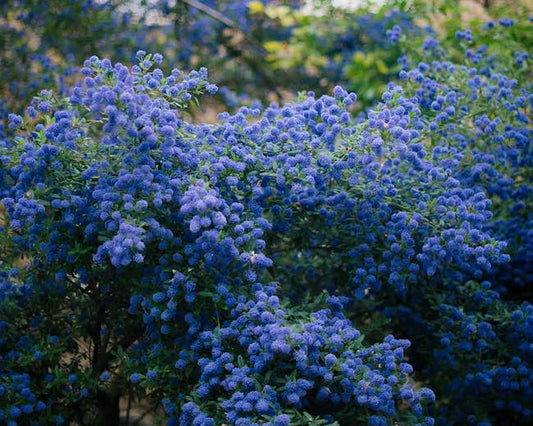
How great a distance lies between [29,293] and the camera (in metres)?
3.07

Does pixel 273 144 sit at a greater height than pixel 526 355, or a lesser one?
greater

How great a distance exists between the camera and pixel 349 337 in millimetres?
2600

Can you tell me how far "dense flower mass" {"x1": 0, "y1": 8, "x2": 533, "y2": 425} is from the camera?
2.53 metres

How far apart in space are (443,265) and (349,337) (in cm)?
85

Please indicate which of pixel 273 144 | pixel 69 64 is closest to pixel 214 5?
pixel 69 64

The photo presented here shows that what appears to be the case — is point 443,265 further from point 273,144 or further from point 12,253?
point 12,253

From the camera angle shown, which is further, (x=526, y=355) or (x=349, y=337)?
(x=526, y=355)

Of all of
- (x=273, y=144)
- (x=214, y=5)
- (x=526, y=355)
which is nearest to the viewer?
(x=273, y=144)

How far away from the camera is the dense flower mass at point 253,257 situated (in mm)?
2529

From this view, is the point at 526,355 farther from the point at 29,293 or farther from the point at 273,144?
the point at 29,293

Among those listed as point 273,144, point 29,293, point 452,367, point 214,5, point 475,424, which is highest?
point 214,5

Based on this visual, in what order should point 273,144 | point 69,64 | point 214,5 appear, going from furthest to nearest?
point 214,5
point 69,64
point 273,144

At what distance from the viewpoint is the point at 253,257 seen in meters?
2.62

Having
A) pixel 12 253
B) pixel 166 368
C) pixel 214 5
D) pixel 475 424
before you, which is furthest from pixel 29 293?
pixel 214 5
